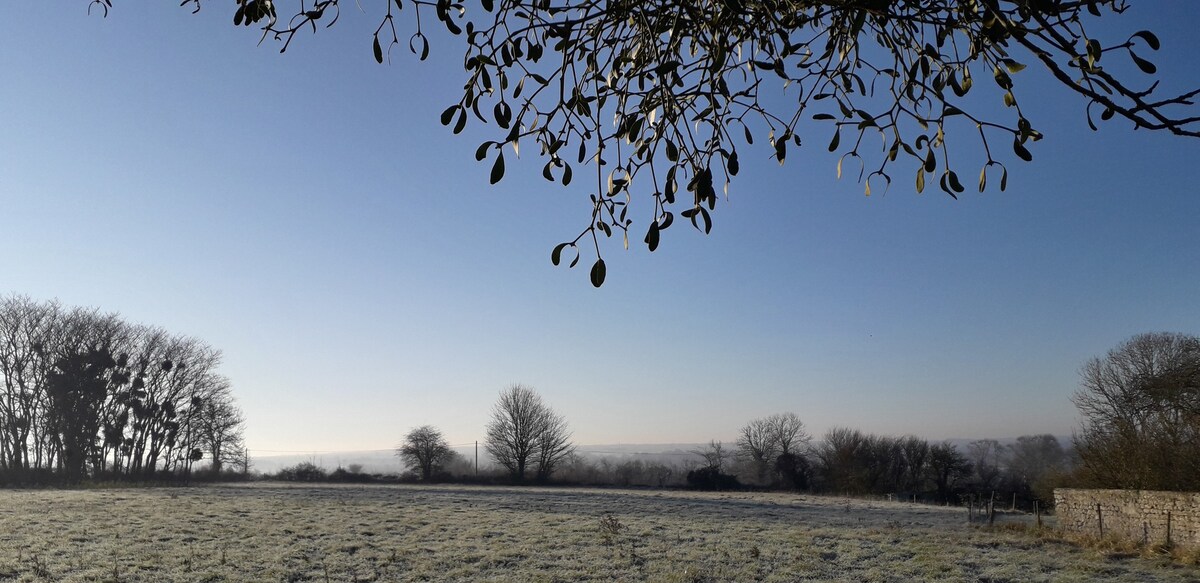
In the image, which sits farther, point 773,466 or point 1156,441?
point 773,466

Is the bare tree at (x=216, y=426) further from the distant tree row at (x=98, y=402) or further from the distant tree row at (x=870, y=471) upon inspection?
the distant tree row at (x=870, y=471)

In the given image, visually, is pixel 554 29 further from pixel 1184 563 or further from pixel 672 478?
pixel 672 478

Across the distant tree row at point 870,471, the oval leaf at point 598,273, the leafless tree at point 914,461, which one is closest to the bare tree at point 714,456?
the distant tree row at point 870,471

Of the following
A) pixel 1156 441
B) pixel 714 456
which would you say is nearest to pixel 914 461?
pixel 714 456

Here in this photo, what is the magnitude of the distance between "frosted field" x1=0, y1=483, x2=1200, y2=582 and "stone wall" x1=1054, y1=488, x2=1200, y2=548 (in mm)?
1562

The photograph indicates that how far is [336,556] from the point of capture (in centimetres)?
1411

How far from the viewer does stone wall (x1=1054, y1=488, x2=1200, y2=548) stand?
677 inches

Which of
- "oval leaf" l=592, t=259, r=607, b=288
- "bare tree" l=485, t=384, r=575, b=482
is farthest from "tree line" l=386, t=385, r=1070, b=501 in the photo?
"oval leaf" l=592, t=259, r=607, b=288

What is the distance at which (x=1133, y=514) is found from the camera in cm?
1897

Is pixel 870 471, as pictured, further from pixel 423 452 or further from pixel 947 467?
pixel 423 452

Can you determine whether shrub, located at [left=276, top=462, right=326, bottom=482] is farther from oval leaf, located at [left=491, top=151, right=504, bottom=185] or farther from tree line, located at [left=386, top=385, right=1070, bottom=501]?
oval leaf, located at [left=491, top=151, right=504, bottom=185]

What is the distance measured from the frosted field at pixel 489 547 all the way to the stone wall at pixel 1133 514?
1.56 m

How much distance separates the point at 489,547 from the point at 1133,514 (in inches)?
638

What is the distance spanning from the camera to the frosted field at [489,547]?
41.8ft
